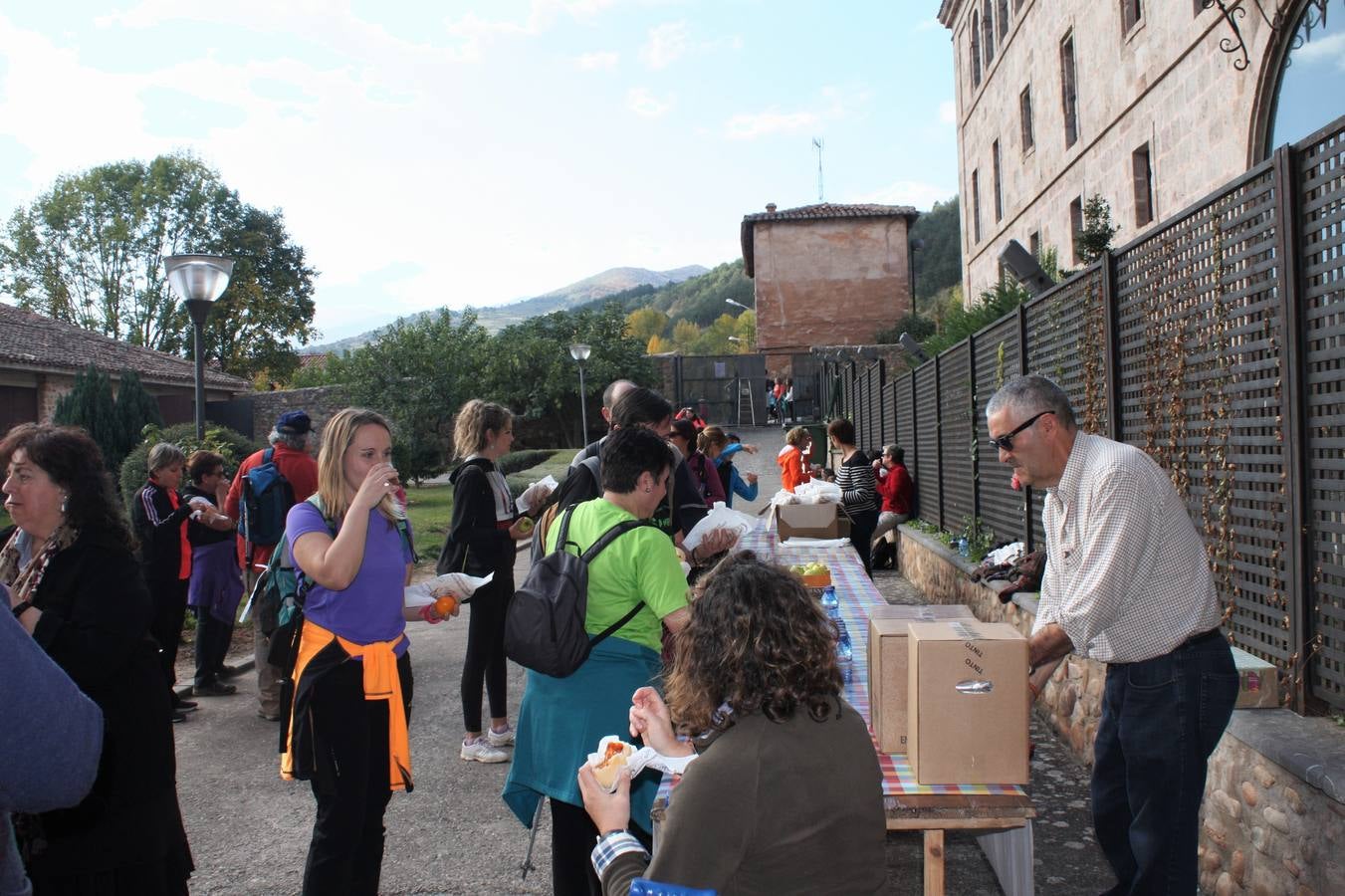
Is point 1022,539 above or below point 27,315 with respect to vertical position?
below

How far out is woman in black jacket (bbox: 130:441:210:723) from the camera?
21.9ft

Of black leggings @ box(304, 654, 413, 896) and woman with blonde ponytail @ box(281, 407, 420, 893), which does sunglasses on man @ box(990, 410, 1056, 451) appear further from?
black leggings @ box(304, 654, 413, 896)

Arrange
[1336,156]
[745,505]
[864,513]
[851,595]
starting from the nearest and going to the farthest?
[1336,156] < [851,595] < [864,513] < [745,505]

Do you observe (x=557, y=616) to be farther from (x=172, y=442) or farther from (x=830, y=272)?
(x=830, y=272)

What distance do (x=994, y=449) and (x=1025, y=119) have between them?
613 inches

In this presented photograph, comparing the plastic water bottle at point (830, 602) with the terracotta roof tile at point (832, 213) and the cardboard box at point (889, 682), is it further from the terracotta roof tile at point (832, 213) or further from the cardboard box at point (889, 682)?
the terracotta roof tile at point (832, 213)

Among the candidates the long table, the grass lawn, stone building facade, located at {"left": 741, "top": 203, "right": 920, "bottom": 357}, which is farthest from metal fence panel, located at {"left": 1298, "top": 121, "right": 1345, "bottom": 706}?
stone building facade, located at {"left": 741, "top": 203, "right": 920, "bottom": 357}

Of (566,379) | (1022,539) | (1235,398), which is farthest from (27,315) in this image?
(1235,398)

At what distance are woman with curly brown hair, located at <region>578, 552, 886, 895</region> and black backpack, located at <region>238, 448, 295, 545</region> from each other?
4.56m

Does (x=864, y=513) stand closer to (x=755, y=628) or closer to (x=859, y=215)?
(x=755, y=628)

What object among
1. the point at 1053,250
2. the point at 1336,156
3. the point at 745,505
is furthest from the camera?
the point at 745,505

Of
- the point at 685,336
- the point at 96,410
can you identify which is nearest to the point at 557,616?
the point at 96,410

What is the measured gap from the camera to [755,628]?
212 cm

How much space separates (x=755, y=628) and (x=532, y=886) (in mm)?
2568
